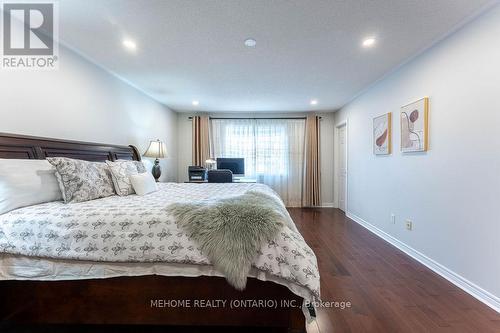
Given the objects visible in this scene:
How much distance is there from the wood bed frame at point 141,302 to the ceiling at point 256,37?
2.06m

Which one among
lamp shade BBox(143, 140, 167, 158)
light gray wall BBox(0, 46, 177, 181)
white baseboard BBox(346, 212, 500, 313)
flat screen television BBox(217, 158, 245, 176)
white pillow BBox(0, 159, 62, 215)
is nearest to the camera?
white pillow BBox(0, 159, 62, 215)

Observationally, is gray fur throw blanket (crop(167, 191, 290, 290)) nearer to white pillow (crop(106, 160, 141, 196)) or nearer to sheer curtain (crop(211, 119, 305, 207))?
white pillow (crop(106, 160, 141, 196))

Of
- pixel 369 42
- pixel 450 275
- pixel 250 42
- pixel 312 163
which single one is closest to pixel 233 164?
pixel 312 163

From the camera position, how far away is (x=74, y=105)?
2.60 metres

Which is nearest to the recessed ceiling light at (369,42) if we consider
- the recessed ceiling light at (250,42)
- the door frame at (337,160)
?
Result: the recessed ceiling light at (250,42)

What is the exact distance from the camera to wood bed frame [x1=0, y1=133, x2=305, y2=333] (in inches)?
58.0

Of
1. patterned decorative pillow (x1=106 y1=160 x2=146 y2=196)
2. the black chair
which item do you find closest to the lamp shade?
the black chair

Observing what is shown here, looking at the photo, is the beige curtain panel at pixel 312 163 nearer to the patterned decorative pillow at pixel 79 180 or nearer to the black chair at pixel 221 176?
the black chair at pixel 221 176

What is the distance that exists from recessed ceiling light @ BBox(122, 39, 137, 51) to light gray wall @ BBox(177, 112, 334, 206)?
3177 millimetres

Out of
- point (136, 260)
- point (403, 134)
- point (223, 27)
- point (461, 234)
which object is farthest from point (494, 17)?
point (136, 260)

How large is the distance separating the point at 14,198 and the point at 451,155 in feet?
11.9

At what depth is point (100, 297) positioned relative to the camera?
151cm

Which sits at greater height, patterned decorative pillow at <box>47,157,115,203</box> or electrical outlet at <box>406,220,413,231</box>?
patterned decorative pillow at <box>47,157,115,203</box>

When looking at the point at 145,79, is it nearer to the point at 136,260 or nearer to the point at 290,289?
the point at 136,260
